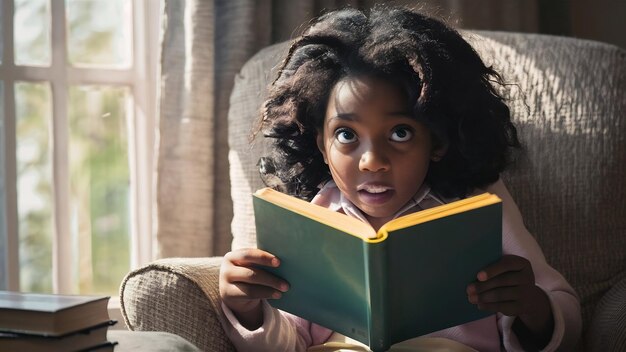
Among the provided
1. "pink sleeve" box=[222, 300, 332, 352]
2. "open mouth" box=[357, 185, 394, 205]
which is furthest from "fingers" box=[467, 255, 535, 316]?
"pink sleeve" box=[222, 300, 332, 352]

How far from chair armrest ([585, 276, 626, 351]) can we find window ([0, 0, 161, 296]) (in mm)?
1176

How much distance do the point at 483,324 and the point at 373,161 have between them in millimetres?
338

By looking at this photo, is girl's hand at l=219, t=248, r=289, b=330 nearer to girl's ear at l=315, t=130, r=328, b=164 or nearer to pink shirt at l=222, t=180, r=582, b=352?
pink shirt at l=222, t=180, r=582, b=352

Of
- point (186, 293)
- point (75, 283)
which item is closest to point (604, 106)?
point (186, 293)

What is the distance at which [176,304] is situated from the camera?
1.22 metres

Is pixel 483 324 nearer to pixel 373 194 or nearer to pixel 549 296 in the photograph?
pixel 549 296

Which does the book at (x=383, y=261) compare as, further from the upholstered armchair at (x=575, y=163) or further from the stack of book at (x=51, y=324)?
the upholstered armchair at (x=575, y=163)

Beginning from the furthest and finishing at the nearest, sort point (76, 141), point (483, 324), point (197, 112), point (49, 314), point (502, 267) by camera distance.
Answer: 1. point (76, 141)
2. point (197, 112)
3. point (483, 324)
4. point (502, 267)
5. point (49, 314)

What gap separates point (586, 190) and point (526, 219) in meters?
0.13

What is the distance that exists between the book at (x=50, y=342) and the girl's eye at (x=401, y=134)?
530mm

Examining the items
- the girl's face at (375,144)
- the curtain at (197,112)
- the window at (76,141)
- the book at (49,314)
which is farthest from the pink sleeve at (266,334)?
the window at (76,141)

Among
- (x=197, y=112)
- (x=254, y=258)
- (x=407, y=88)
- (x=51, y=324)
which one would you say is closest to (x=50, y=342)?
(x=51, y=324)

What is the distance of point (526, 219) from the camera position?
1590 millimetres

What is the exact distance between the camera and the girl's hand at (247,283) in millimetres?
1123
